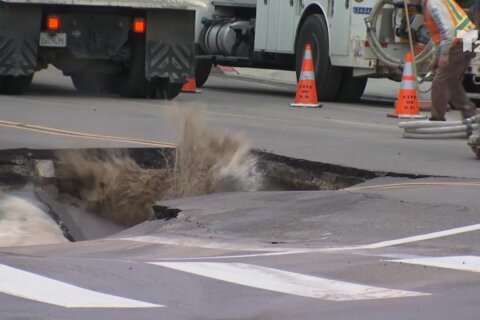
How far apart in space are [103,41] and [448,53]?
201 inches

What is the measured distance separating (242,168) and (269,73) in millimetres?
17869

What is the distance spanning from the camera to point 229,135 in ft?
31.4

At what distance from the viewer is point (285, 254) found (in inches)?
254

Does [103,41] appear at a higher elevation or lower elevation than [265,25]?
lower

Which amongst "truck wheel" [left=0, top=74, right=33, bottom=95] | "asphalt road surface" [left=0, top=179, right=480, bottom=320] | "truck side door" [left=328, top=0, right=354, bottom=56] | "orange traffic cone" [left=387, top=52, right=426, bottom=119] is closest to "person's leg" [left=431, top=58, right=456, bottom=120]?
"orange traffic cone" [left=387, top=52, right=426, bottom=119]

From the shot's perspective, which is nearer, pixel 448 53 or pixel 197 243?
pixel 197 243

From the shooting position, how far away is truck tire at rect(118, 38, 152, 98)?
16266 millimetres

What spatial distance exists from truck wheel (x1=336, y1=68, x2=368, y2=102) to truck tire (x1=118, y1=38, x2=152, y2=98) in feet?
11.9

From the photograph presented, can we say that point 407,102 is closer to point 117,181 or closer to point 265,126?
point 265,126

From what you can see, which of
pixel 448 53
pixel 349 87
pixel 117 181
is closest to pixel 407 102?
pixel 349 87

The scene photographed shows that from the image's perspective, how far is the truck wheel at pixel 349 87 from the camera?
18.8 m

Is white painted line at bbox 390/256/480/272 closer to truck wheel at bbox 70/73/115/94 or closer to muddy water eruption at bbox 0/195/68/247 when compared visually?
muddy water eruption at bbox 0/195/68/247

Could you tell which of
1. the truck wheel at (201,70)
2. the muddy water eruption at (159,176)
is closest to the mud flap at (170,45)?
the truck wheel at (201,70)

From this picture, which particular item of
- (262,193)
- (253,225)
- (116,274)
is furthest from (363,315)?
(262,193)
